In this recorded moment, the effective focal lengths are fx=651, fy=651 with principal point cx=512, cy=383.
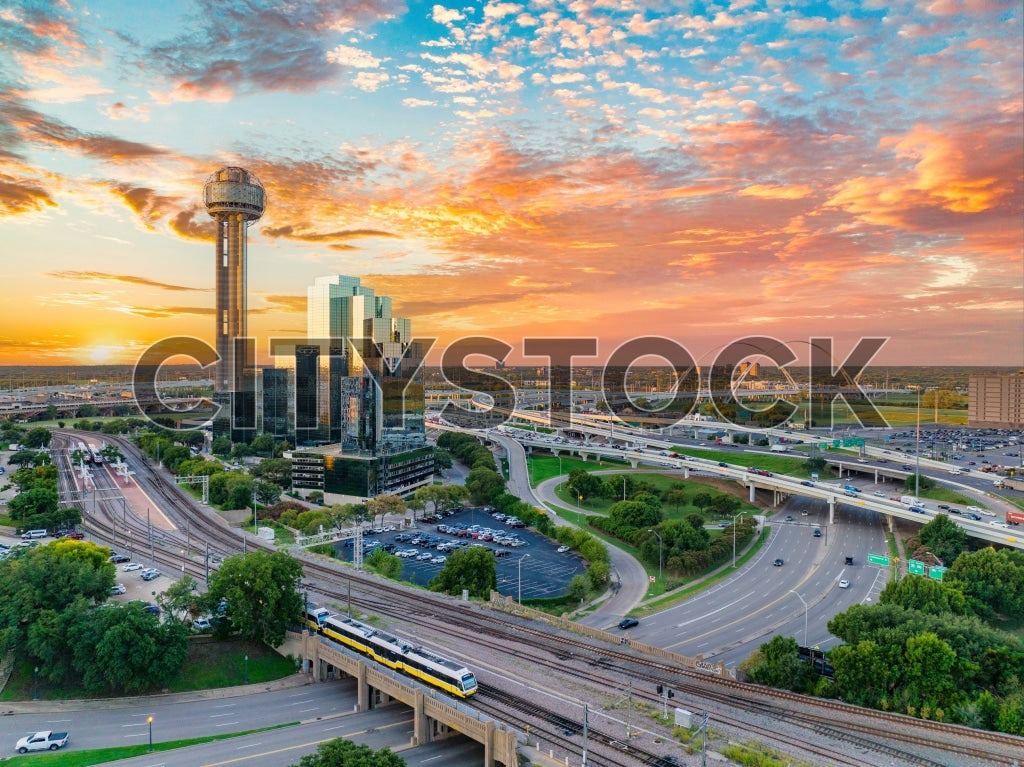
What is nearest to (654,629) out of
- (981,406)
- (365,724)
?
(365,724)

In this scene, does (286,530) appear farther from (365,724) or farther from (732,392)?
(732,392)

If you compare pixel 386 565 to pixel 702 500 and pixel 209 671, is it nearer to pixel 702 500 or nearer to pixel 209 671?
pixel 209 671

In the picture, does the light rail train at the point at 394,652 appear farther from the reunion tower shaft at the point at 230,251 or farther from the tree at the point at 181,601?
the reunion tower shaft at the point at 230,251

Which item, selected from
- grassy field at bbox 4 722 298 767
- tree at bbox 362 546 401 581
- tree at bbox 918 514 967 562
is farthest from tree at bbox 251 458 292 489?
tree at bbox 918 514 967 562

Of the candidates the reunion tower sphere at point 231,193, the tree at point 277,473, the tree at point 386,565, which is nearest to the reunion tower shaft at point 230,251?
the reunion tower sphere at point 231,193

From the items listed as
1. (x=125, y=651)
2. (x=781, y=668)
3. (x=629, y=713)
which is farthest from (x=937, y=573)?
(x=125, y=651)

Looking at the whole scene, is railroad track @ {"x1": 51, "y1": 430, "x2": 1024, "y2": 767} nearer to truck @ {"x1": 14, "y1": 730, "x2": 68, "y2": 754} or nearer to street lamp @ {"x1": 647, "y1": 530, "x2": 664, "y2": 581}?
truck @ {"x1": 14, "y1": 730, "x2": 68, "y2": 754}
